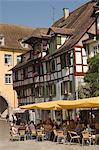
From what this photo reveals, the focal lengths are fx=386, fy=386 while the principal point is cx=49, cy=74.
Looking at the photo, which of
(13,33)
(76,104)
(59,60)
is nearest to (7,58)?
(13,33)

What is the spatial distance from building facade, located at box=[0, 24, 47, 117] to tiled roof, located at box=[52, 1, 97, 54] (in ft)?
39.7

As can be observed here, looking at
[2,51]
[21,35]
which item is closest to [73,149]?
[2,51]

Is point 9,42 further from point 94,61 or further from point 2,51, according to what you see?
point 94,61

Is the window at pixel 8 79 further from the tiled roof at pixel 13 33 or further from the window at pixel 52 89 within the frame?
the window at pixel 52 89

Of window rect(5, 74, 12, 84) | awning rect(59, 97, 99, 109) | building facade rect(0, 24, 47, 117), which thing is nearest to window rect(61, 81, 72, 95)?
awning rect(59, 97, 99, 109)

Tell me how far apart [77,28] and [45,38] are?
380cm

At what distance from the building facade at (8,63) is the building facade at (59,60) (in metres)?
6.64

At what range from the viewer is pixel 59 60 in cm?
3822

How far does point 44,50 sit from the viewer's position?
42.3 meters

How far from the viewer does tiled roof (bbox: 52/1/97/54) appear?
3652 cm

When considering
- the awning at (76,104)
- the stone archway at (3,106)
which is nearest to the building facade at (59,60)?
the stone archway at (3,106)

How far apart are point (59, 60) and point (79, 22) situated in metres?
5.49

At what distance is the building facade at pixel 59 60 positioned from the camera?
117ft

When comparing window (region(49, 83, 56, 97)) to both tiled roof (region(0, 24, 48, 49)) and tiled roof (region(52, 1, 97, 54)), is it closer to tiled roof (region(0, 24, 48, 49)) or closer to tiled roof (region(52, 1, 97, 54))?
tiled roof (region(52, 1, 97, 54))
